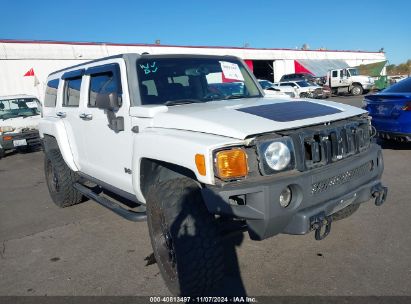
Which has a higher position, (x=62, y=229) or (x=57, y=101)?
(x=57, y=101)

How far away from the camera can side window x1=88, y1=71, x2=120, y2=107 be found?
3822 mm

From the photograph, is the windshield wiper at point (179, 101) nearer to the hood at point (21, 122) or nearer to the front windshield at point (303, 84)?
the hood at point (21, 122)

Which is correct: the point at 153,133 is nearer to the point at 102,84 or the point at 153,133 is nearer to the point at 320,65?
the point at 102,84

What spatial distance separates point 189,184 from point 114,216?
2412mm

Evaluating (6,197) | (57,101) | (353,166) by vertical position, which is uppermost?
(57,101)

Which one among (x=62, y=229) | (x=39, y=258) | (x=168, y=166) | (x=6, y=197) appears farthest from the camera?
(x=6, y=197)

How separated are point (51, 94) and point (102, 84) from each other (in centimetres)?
213

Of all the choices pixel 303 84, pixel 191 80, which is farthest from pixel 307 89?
pixel 191 80

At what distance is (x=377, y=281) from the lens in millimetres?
2973

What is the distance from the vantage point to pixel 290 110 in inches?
124

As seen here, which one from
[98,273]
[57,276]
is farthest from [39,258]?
[98,273]

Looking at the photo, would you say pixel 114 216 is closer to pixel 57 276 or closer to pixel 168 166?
pixel 57 276

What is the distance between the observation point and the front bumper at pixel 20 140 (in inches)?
410

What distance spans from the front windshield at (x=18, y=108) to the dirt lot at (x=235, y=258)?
681 centimetres
